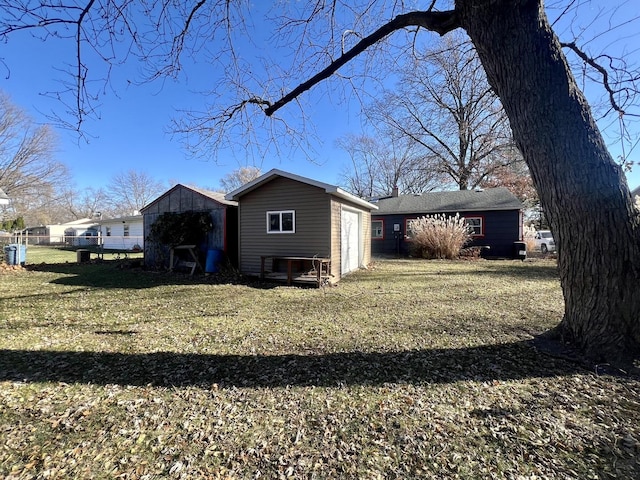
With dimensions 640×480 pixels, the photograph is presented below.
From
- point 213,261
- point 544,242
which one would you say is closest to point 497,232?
point 544,242

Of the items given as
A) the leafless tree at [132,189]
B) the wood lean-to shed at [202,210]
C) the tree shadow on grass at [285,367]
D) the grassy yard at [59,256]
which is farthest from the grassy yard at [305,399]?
the leafless tree at [132,189]

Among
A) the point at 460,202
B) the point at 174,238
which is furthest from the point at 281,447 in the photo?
the point at 460,202

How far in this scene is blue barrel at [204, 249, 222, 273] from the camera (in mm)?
9805

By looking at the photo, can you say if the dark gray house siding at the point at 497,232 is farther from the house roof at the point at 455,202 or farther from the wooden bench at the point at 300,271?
the wooden bench at the point at 300,271

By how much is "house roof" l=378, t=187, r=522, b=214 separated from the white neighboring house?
19.3m

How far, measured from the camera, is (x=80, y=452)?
188 cm

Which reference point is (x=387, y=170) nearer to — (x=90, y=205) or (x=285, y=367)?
(x=285, y=367)

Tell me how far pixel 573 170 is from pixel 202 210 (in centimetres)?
1027

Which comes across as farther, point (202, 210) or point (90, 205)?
point (90, 205)

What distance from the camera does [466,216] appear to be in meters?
16.2

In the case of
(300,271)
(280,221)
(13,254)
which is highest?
(280,221)

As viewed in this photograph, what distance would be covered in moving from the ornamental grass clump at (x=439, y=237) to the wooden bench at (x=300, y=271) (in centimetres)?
785

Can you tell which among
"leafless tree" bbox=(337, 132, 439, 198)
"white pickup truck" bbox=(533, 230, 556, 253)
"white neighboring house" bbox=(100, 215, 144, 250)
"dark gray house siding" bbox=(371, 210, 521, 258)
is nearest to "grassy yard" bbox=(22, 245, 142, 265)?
"white neighboring house" bbox=(100, 215, 144, 250)

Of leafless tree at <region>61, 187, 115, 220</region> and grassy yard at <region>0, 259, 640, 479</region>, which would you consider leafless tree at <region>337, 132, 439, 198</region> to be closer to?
grassy yard at <region>0, 259, 640, 479</region>
